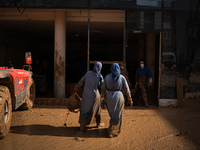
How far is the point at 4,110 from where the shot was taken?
518 cm

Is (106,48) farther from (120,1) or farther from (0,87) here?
(0,87)

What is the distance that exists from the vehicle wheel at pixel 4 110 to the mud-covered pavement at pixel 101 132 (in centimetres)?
21

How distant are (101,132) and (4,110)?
2260mm

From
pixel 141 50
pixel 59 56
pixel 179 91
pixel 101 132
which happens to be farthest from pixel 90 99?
pixel 141 50

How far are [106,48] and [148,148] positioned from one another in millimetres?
18831

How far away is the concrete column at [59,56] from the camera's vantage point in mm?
9656

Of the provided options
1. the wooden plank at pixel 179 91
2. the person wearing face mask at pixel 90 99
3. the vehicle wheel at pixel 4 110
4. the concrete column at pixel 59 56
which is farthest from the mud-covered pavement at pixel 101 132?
the concrete column at pixel 59 56

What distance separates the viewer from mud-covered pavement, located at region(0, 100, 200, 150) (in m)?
4.73

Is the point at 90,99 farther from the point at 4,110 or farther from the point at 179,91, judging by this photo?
the point at 179,91

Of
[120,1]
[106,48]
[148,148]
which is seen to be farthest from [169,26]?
[106,48]

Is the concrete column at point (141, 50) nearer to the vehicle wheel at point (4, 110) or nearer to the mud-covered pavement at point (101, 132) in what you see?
the mud-covered pavement at point (101, 132)

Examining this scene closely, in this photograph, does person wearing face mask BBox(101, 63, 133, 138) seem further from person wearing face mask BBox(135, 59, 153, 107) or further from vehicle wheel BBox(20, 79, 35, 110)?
person wearing face mask BBox(135, 59, 153, 107)

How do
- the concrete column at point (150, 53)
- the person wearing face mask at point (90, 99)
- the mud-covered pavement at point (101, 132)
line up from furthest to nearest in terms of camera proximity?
the concrete column at point (150, 53) → the person wearing face mask at point (90, 99) → the mud-covered pavement at point (101, 132)

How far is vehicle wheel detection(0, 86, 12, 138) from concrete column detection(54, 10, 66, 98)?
4.35 m
